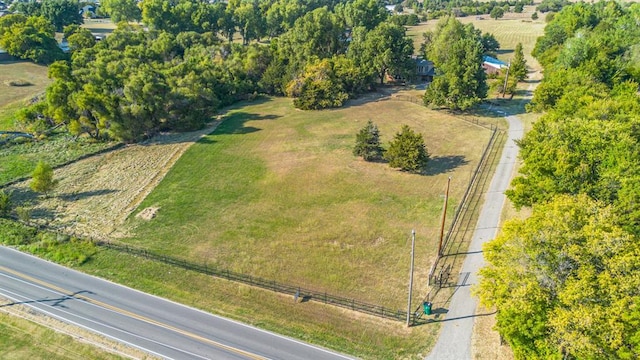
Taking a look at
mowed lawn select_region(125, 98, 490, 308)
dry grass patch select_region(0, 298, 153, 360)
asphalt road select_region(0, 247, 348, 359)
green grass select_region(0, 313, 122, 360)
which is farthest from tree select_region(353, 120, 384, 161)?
green grass select_region(0, 313, 122, 360)

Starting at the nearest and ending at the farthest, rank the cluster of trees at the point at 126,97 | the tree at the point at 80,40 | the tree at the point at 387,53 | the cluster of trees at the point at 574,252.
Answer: the cluster of trees at the point at 574,252 < the cluster of trees at the point at 126,97 < the tree at the point at 387,53 < the tree at the point at 80,40

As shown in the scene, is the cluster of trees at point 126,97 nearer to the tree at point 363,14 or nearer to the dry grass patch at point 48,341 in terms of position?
the dry grass patch at point 48,341

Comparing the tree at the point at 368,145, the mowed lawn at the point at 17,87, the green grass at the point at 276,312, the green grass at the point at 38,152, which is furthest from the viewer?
the mowed lawn at the point at 17,87

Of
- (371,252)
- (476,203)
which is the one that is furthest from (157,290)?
(476,203)

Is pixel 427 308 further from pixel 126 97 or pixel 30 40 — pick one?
pixel 30 40

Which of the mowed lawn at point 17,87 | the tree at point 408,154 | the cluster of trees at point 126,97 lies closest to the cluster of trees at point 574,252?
the tree at point 408,154

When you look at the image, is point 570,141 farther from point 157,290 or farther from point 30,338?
point 30,338

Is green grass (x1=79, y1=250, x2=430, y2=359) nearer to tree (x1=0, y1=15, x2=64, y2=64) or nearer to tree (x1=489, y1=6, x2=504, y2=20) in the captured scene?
tree (x1=0, y1=15, x2=64, y2=64)
